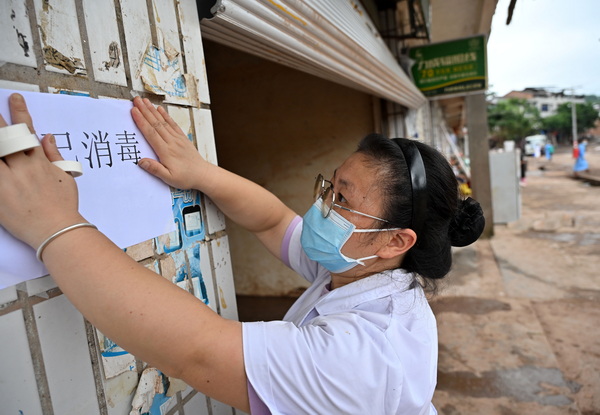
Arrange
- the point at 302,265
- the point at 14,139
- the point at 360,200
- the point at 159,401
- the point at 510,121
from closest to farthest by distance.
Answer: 1. the point at 14,139
2. the point at 159,401
3. the point at 360,200
4. the point at 302,265
5. the point at 510,121

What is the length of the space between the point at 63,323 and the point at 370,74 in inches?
90.8

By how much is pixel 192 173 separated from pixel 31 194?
44 centimetres

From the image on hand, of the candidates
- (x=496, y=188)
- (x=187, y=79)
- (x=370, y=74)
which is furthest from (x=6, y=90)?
(x=496, y=188)

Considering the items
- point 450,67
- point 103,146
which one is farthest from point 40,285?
point 450,67

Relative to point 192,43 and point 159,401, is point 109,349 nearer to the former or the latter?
point 159,401

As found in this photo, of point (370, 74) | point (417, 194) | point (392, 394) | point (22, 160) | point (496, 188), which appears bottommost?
point (496, 188)

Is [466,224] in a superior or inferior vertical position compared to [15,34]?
inferior

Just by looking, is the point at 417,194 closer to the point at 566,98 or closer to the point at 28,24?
the point at 28,24

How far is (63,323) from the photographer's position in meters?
0.73

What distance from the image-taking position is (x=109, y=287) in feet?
2.21

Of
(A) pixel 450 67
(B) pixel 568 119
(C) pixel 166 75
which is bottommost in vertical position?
(C) pixel 166 75

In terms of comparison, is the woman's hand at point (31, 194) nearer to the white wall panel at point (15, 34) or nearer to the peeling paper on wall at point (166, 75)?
the white wall panel at point (15, 34)

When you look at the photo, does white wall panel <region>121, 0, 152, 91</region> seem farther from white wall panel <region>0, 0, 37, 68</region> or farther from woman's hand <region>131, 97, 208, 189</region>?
white wall panel <region>0, 0, 37, 68</region>

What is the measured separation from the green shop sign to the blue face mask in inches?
180
